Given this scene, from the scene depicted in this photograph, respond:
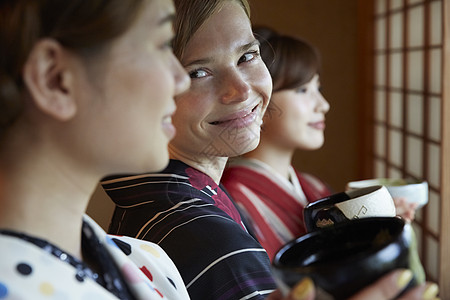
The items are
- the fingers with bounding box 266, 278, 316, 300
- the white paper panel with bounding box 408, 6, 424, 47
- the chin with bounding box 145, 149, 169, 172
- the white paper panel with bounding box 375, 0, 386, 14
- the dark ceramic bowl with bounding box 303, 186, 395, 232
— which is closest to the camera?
the fingers with bounding box 266, 278, 316, 300

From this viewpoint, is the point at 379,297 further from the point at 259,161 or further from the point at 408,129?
the point at 408,129

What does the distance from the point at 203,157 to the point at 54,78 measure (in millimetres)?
605

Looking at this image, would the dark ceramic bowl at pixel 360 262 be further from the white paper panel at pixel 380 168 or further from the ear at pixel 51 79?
the white paper panel at pixel 380 168

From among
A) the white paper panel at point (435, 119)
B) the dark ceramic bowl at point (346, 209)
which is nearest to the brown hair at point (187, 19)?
the dark ceramic bowl at point (346, 209)

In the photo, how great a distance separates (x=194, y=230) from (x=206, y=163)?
22 cm

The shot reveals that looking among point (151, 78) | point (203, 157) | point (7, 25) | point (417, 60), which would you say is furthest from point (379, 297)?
point (417, 60)

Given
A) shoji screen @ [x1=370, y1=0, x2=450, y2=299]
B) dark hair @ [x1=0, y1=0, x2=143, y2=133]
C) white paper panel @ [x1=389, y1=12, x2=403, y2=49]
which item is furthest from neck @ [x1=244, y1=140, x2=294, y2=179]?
dark hair @ [x1=0, y1=0, x2=143, y2=133]

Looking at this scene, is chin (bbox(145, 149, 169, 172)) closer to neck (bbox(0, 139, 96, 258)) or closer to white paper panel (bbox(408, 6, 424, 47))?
neck (bbox(0, 139, 96, 258))

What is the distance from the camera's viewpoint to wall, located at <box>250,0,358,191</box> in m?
4.17

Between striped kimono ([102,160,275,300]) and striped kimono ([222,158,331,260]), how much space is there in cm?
86

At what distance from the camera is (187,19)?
3.67ft

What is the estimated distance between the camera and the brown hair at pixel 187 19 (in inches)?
43.8

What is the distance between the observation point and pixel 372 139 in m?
4.02

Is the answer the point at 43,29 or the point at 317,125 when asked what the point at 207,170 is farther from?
the point at 317,125
